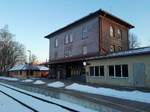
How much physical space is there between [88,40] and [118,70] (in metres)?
11.7

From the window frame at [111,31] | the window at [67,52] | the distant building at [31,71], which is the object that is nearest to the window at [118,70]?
the window frame at [111,31]

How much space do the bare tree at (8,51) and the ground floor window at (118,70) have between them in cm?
6108

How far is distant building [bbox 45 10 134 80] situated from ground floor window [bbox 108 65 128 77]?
385cm

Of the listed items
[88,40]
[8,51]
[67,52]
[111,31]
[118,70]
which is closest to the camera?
[118,70]

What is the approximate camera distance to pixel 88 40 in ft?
120

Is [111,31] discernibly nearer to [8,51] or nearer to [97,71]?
[97,71]

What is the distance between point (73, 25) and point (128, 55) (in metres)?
18.5

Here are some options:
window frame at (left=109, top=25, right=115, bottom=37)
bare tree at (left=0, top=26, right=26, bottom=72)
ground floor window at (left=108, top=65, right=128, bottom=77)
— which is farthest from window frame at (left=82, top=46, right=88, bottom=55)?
bare tree at (left=0, top=26, right=26, bottom=72)

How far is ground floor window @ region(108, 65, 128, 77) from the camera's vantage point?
2494 cm

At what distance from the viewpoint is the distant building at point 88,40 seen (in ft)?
115

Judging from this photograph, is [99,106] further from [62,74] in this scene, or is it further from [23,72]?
[23,72]

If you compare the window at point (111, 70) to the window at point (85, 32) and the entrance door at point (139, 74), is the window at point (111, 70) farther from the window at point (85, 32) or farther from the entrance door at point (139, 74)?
the window at point (85, 32)

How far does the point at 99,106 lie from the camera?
38.5ft

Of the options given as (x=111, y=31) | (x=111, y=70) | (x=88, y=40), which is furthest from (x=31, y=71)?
(x=111, y=70)
